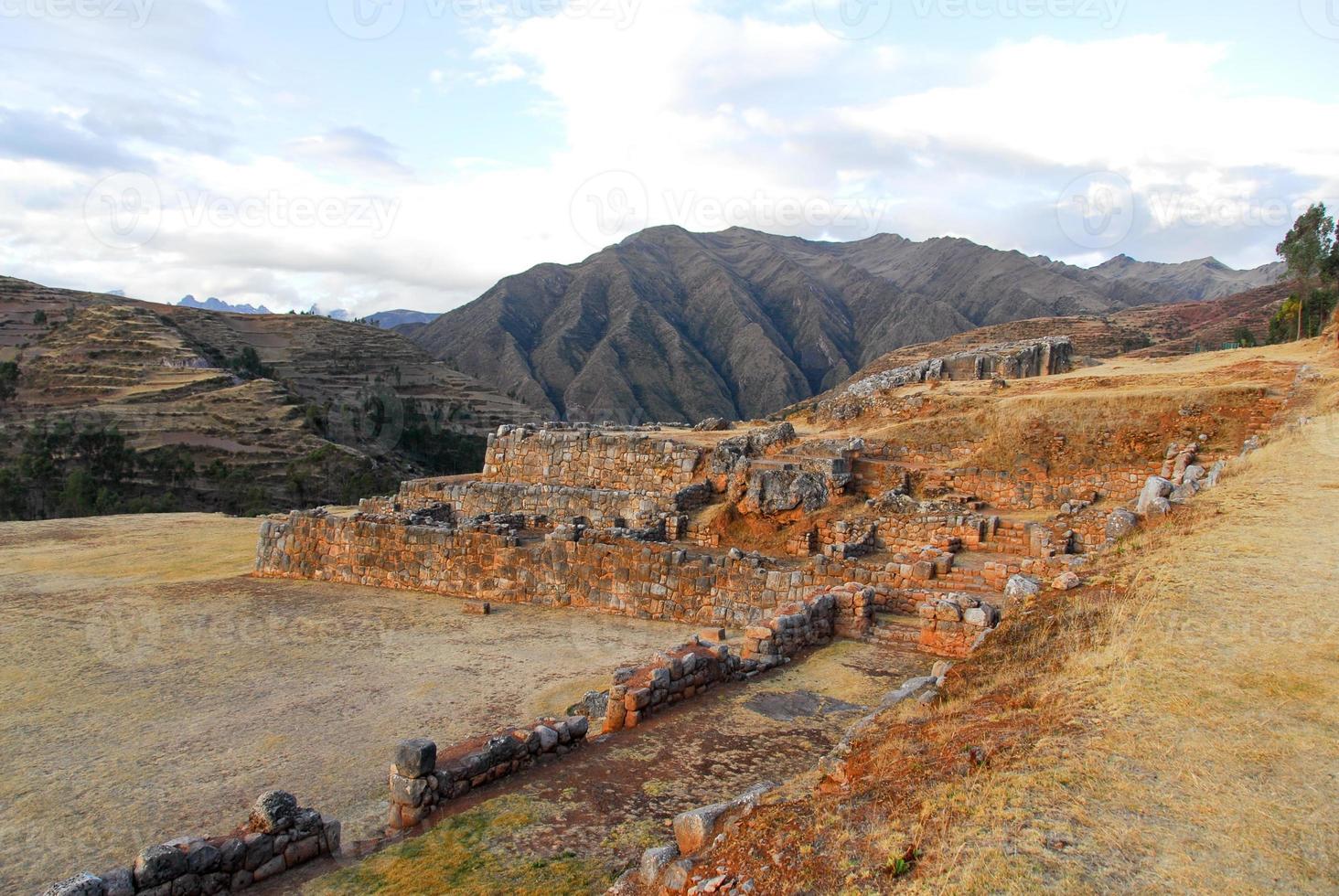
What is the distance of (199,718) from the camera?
848 cm

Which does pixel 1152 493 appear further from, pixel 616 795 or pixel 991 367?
pixel 991 367

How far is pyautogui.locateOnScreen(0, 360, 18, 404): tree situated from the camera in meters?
61.1

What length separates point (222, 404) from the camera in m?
62.8

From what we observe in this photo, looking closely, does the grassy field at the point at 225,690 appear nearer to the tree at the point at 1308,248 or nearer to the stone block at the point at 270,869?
the stone block at the point at 270,869

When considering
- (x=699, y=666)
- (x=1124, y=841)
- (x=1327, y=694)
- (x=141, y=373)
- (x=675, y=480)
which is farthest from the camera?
(x=141, y=373)

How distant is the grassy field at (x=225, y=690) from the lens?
6.43 m

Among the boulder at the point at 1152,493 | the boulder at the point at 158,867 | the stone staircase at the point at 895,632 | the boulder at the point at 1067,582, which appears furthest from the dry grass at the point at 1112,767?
the boulder at the point at 1152,493

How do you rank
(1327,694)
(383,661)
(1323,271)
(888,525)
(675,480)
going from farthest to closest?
(1323,271) → (675,480) → (888,525) → (383,661) → (1327,694)

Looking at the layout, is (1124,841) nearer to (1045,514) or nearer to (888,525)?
(888,525)

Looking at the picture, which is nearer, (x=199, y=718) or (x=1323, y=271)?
(x=199, y=718)

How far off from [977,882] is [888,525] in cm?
1222

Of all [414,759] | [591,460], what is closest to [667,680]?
[414,759]

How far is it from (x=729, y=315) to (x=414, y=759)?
94526mm

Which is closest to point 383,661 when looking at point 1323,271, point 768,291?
Result: point 1323,271
